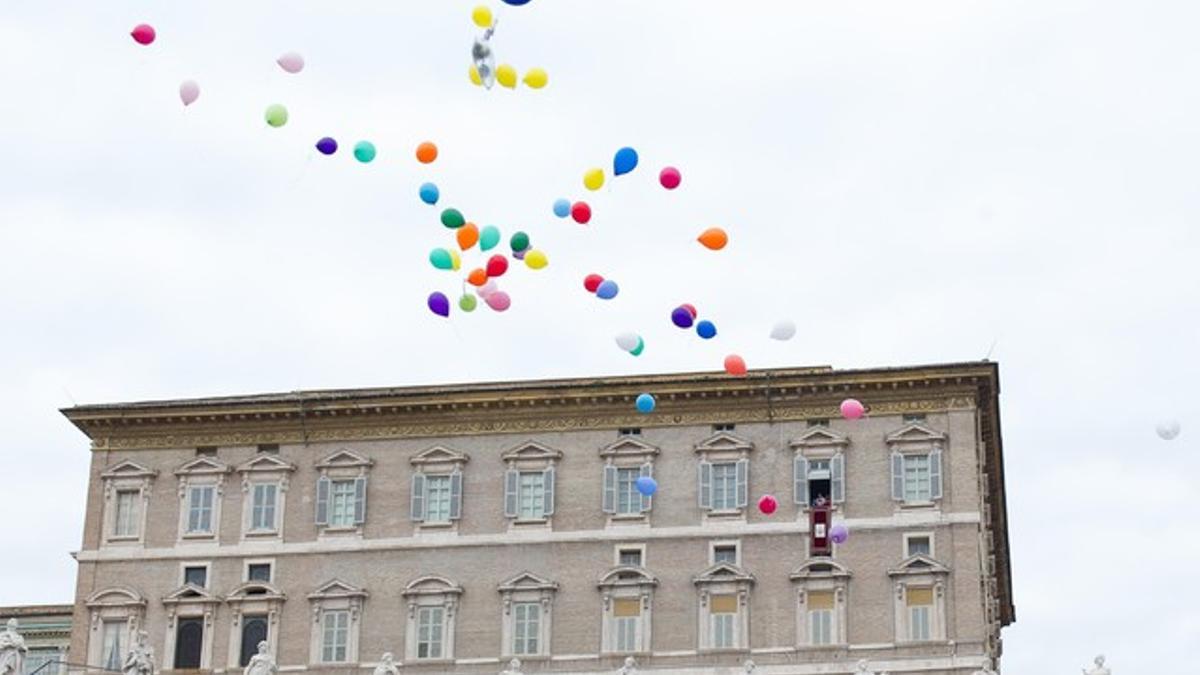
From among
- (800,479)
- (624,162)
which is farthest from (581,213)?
(800,479)

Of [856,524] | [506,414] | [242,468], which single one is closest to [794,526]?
[856,524]

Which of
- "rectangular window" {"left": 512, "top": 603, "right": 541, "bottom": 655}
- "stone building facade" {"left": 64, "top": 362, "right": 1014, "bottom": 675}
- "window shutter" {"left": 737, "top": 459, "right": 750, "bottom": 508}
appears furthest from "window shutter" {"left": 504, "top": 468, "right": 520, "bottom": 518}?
"window shutter" {"left": 737, "top": 459, "right": 750, "bottom": 508}

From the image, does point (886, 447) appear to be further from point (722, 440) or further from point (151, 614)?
point (151, 614)

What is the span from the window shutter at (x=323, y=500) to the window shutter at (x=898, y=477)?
736 inches

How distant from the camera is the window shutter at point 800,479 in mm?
83125

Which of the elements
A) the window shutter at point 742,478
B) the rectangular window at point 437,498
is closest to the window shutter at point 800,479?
the window shutter at point 742,478

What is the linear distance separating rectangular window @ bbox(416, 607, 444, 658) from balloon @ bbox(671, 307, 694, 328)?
31813 millimetres

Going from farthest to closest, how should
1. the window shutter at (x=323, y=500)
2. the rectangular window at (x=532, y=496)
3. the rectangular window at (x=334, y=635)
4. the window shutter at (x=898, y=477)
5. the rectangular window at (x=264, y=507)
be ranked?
the rectangular window at (x=264, y=507) → the window shutter at (x=323, y=500) → the rectangular window at (x=532, y=496) → the rectangular window at (x=334, y=635) → the window shutter at (x=898, y=477)

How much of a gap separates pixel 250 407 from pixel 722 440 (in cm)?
1608

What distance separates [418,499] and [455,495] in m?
1.25

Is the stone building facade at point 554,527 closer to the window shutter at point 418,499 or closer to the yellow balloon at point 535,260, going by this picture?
the window shutter at point 418,499

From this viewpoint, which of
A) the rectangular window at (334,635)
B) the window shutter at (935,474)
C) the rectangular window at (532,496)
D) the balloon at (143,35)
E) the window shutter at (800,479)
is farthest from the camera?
the rectangular window at (532,496)

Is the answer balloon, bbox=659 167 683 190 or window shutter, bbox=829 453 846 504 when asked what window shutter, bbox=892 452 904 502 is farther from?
balloon, bbox=659 167 683 190

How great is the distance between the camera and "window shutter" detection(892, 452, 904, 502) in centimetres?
8250
